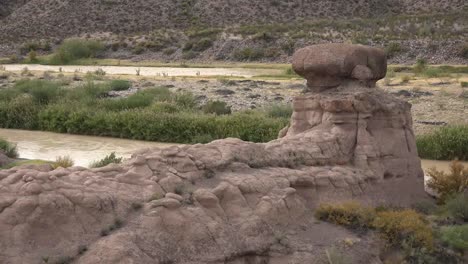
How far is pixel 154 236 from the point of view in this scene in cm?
1012

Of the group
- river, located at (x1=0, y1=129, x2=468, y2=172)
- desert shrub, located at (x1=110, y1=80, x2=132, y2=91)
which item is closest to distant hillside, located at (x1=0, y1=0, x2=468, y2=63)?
desert shrub, located at (x1=110, y1=80, x2=132, y2=91)

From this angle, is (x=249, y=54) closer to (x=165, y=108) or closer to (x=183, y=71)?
(x=183, y=71)

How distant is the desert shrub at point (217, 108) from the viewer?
3300 cm

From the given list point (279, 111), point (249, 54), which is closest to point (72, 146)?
point (279, 111)

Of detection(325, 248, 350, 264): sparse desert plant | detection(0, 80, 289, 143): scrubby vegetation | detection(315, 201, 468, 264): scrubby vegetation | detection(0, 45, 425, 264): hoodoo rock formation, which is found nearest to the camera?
detection(0, 45, 425, 264): hoodoo rock formation

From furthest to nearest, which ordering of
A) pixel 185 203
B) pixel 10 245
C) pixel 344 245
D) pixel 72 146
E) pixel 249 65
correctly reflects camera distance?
pixel 249 65 < pixel 72 146 < pixel 344 245 < pixel 185 203 < pixel 10 245

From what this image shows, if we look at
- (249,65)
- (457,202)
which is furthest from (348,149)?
(249,65)

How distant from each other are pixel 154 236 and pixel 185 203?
85 centimetres

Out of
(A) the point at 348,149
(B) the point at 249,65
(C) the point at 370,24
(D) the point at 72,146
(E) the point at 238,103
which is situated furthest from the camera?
(C) the point at 370,24

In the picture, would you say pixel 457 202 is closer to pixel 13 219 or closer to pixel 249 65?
pixel 13 219

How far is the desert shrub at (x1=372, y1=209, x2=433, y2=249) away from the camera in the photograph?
40.5ft

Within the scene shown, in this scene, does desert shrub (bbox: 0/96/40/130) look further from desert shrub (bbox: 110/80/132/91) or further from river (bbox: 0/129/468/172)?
desert shrub (bbox: 110/80/132/91)

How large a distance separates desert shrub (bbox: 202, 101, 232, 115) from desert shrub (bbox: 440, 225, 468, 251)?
789 inches

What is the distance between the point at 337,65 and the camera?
14648 millimetres
